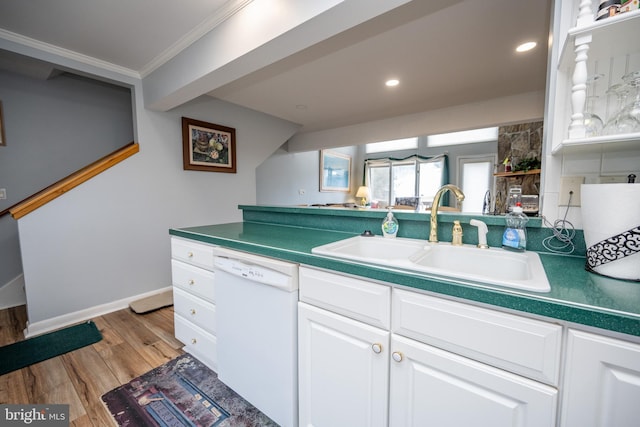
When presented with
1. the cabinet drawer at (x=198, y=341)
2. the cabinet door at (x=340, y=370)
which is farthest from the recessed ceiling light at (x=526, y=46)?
the cabinet drawer at (x=198, y=341)

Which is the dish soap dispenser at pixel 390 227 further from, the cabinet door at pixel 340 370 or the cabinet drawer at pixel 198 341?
the cabinet drawer at pixel 198 341

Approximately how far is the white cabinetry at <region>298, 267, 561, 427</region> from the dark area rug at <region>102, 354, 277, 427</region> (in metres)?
0.45

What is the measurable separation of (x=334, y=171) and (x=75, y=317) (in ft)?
19.4

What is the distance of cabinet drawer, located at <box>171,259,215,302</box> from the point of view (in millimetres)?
1514

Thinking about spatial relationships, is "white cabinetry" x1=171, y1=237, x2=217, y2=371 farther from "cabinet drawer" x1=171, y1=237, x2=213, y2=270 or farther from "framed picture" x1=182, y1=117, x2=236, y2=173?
"framed picture" x1=182, y1=117, x2=236, y2=173

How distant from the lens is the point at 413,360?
82 cm

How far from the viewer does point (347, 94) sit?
302cm

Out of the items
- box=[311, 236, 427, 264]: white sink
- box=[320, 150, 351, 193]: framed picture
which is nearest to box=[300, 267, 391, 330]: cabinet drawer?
box=[311, 236, 427, 264]: white sink

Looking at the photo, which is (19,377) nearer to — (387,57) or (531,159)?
(387,57)

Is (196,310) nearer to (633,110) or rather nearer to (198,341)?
(198,341)

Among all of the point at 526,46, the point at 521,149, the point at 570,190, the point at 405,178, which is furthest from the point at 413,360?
the point at 405,178

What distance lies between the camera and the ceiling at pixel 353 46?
5.33 feet

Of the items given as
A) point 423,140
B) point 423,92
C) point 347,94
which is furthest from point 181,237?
point 423,140

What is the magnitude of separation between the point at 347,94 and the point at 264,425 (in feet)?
9.88
